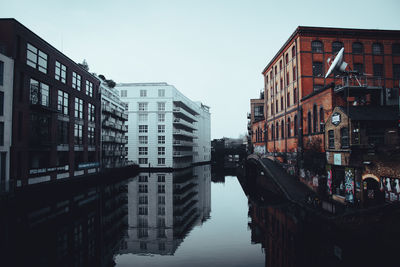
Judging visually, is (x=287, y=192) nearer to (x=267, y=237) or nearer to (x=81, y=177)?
(x=267, y=237)

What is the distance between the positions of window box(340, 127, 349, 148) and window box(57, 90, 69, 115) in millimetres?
32968

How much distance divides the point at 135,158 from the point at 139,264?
58.0 meters

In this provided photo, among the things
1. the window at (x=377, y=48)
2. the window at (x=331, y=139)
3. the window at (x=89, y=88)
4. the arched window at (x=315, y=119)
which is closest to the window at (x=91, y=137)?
the window at (x=89, y=88)

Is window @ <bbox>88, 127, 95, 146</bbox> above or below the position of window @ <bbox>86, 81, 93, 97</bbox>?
below

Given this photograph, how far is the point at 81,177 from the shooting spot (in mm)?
40406

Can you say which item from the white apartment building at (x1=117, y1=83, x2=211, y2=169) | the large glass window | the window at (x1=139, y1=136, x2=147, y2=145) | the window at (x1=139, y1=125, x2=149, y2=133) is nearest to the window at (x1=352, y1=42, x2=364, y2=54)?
the large glass window

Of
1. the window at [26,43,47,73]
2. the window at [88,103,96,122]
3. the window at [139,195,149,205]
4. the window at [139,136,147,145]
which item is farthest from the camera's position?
the window at [139,136,147,145]

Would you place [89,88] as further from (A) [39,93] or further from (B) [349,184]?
(B) [349,184]

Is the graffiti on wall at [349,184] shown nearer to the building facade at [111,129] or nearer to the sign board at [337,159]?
the sign board at [337,159]

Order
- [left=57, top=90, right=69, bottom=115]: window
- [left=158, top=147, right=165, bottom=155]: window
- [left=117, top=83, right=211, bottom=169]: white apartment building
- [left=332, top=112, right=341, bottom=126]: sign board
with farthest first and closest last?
[left=158, top=147, right=165, bottom=155]: window, [left=117, top=83, right=211, bottom=169]: white apartment building, [left=57, top=90, right=69, bottom=115]: window, [left=332, top=112, right=341, bottom=126]: sign board

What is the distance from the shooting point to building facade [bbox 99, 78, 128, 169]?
2080 inches

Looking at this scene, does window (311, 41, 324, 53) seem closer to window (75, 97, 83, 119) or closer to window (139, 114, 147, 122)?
window (75, 97, 83, 119)

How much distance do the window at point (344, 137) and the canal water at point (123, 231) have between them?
1036cm

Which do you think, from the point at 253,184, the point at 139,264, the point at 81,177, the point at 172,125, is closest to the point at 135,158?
A: the point at 172,125
